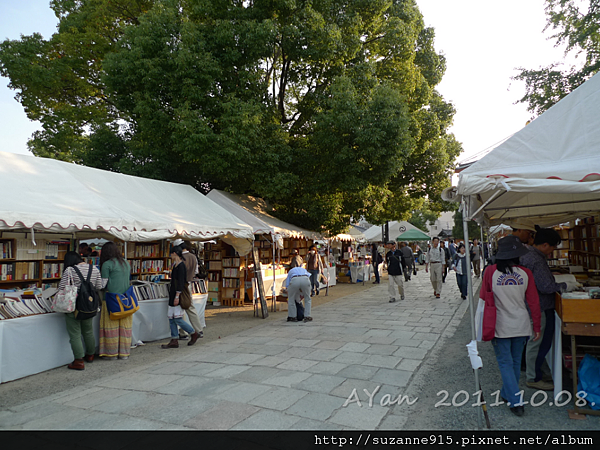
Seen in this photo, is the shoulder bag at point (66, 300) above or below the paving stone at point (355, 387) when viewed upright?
above

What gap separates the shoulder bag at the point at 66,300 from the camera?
5773 mm

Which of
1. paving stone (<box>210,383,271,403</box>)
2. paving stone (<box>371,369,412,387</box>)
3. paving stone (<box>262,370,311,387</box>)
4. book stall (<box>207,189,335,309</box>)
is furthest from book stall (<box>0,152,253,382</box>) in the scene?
paving stone (<box>371,369,412,387</box>)

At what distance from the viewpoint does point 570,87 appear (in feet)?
43.6

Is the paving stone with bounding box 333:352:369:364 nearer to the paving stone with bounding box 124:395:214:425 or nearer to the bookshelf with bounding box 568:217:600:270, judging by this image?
the paving stone with bounding box 124:395:214:425

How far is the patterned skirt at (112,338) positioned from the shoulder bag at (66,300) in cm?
77

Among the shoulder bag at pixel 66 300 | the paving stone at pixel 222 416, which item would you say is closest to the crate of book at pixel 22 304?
the shoulder bag at pixel 66 300

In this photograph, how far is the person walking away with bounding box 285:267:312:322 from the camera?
912cm

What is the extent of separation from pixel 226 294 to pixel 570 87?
44.0 feet

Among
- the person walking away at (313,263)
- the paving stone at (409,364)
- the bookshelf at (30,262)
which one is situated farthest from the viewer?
the person walking away at (313,263)

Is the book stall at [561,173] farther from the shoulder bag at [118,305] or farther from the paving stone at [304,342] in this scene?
the shoulder bag at [118,305]

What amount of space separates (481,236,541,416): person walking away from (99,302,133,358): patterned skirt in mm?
5688

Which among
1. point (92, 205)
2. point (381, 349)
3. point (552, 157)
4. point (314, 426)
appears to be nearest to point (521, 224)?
point (381, 349)

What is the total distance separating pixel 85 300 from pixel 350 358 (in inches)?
162
